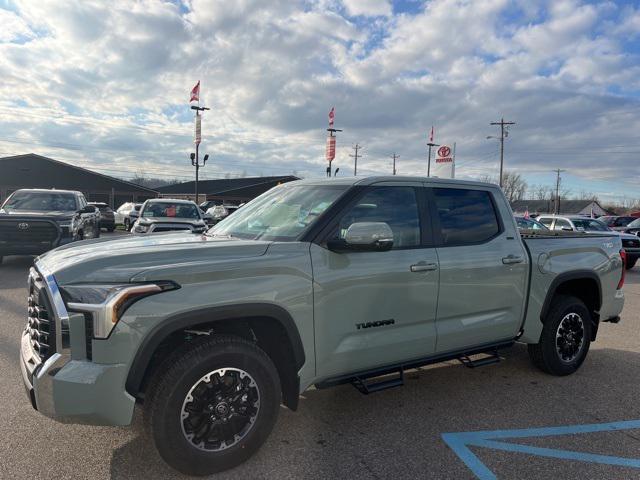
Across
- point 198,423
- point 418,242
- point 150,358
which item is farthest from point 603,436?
point 150,358

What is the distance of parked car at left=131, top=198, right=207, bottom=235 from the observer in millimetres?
12555

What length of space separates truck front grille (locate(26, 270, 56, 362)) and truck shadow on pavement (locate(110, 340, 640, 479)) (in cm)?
88

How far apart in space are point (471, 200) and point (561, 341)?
1.82 m

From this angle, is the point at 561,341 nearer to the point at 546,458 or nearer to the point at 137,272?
the point at 546,458

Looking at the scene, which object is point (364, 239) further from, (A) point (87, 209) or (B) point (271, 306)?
(A) point (87, 209)

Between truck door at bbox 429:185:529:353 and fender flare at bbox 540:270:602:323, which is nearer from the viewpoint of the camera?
truck door at bbox 429:185:529:353

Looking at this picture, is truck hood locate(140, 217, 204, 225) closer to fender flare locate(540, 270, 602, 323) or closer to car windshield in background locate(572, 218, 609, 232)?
fender flare locate(540, 270, 602, 323)

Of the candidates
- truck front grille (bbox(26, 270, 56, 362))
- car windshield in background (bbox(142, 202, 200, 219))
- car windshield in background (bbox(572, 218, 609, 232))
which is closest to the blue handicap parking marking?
truck front grille (bbox(26, 270, 56, 362))

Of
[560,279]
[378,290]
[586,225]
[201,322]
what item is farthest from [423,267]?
[586,225]

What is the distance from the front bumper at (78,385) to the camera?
101 inches

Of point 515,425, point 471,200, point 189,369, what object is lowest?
point 515,425

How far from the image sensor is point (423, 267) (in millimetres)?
3662

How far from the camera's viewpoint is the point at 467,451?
331 centimetres

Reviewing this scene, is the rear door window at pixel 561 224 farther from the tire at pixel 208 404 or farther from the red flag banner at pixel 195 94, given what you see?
the red flag banner at pixel 195 94
